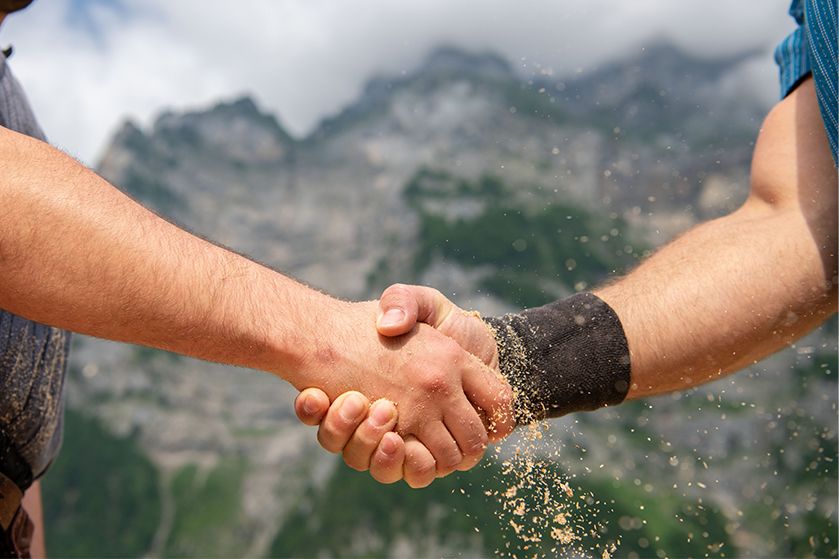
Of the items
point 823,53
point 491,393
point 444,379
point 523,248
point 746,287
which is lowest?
point 491,393

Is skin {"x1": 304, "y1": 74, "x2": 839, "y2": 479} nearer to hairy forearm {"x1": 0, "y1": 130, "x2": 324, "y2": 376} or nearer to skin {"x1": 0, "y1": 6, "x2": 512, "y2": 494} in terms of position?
skin {"x1": 0, "y1": 6, "x2": 512, "y2": 494}

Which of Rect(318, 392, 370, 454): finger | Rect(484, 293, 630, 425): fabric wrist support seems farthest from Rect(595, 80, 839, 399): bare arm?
Rect(318, 392, 370, 454): finger

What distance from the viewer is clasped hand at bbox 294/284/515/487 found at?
392 cm

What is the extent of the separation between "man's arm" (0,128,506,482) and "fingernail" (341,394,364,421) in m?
0.09

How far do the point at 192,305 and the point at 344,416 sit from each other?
1.37 meters

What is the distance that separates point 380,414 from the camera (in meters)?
3.92

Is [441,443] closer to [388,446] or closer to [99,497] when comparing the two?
[388,446]

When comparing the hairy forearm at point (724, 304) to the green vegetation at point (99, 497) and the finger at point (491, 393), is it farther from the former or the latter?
the green vegetation at point (99, 497)

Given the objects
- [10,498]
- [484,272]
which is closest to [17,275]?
[10,498]

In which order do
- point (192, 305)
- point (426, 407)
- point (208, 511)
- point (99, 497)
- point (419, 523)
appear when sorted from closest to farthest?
point (192, 305)
point (426, 407)
point (419, 523)
point (99, 497)
point (208, 511)

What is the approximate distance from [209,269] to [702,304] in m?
3.50

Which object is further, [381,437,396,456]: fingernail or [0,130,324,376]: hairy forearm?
[381,437,396,456]: fingernail

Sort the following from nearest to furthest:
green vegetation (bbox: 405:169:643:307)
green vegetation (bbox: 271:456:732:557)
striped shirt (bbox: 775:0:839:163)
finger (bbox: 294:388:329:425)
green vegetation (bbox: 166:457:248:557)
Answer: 1. striped shirt (bbox: 775:0:839:163)
2. finger (bbox: 294:388:329:425)
3. green vegetation (bbox: 271:456:732:557)
4. green vegetation (bbox: 166:457:248:557)
5. green vegetation (bbox: 405:169:643:307)

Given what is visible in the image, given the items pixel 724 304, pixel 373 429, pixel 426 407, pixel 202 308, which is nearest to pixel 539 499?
pixel 426 407
